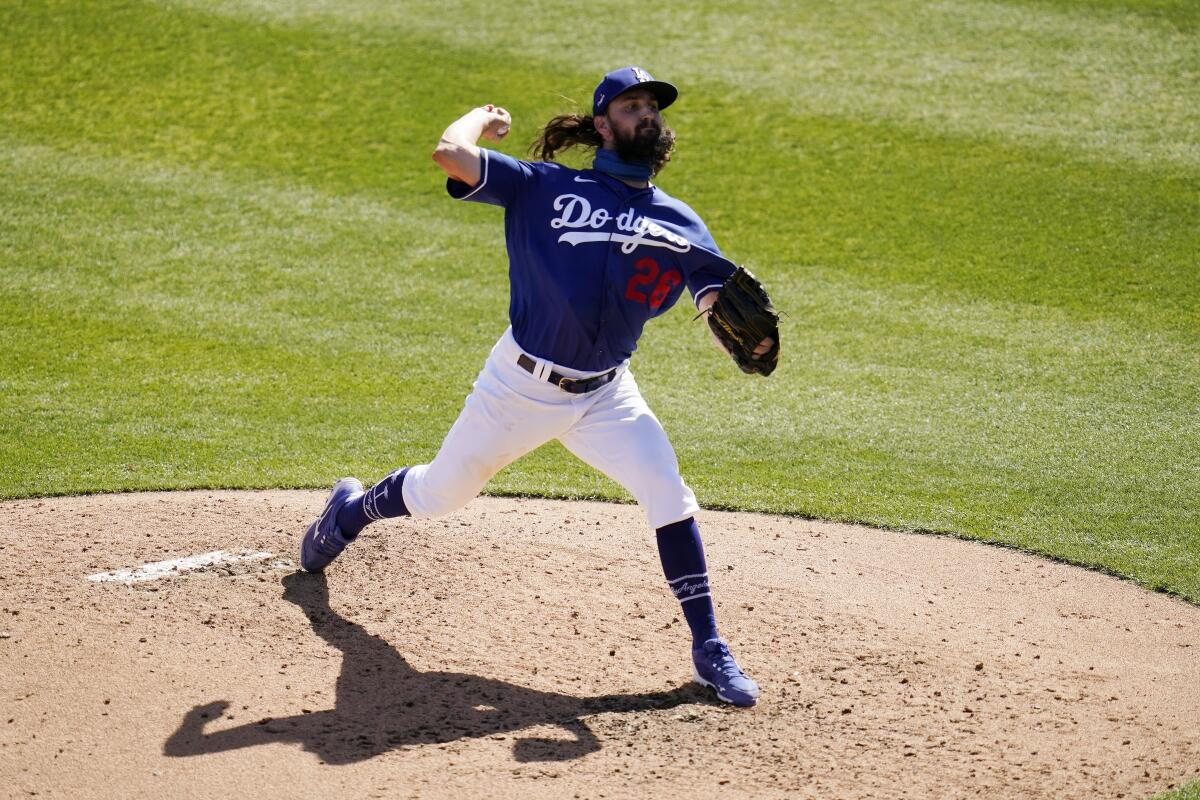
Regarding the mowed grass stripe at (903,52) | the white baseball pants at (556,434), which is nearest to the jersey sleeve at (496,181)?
the white baseball pants at (556,434)

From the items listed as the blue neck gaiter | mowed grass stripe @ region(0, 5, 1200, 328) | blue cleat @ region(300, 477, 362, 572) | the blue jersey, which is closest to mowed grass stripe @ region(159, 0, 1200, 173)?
mowed grass stripe @ region(0, 5, 1200, 328)

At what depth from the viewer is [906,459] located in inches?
257

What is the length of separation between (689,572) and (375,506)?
1210 mm

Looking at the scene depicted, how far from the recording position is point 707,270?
425cm

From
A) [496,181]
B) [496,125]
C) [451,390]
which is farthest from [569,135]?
[451,390]

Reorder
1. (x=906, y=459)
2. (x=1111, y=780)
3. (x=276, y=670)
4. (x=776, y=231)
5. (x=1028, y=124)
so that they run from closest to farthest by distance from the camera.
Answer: (x=1111, y=780) < (x=276, y=670) < (x=906, y=459) < (x=776, y=231) < (x=1028, y=124)

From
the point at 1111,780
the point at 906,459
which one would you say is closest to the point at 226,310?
the point at 906,459

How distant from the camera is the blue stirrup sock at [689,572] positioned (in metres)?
4.17

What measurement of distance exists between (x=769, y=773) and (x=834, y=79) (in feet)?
28.0

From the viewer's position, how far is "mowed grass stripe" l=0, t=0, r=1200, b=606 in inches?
249

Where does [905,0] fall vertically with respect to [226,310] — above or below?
above

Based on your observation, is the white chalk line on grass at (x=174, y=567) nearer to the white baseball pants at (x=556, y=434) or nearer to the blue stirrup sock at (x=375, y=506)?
the blue stirrup sock at (x=375, y=506)

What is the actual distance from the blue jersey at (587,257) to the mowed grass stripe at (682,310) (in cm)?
202

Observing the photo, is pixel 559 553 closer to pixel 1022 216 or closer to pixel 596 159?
pixel 596 159
